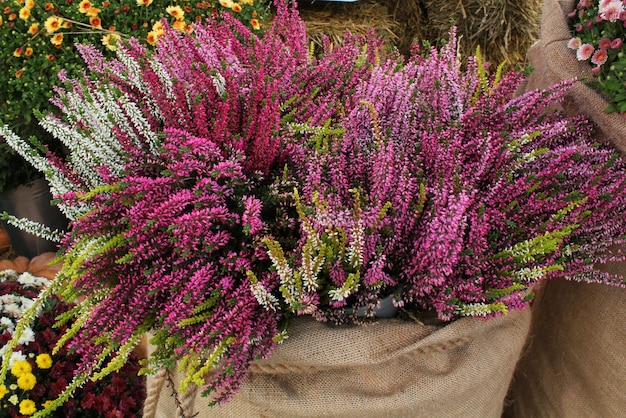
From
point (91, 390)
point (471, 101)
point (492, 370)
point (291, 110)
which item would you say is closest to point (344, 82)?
point (291, 110)

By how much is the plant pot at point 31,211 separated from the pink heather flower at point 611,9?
1974 mm

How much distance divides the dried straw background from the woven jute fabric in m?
1.51

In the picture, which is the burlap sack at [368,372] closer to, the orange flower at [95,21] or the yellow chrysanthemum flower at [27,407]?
the yellow chrysanthemum flower at [27,407]

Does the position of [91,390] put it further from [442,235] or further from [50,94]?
[442,235]

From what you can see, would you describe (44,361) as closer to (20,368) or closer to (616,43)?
(20,368)

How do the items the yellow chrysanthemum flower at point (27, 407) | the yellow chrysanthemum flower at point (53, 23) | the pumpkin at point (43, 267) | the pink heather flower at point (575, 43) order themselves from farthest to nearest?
the pumpkin at point (43, 267) → the yellow chrysanthemum flower at point (53, 23) → the yellow chrysanthemum flower at point (27, 407) → the pink heather flower at point (575, 43)

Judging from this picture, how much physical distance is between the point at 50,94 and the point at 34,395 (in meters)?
0.92

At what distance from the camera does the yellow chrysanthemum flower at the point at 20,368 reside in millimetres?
1419

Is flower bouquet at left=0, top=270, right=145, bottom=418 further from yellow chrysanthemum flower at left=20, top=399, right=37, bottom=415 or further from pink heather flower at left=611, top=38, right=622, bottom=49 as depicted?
pink heather flower at left=611, top=38, right=622, bottom=49

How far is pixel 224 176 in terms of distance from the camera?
91 centimetres

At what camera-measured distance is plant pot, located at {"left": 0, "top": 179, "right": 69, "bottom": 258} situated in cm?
221

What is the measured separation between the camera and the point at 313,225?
0.89 meters

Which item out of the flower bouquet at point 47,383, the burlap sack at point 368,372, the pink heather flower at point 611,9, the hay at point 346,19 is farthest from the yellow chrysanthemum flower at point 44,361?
the hay at point 346,19

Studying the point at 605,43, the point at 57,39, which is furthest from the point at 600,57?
the point at 57,39
